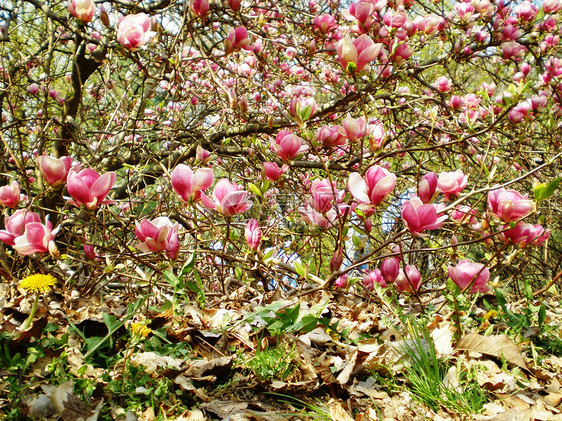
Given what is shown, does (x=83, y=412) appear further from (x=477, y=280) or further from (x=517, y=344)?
(x=517, y=344)

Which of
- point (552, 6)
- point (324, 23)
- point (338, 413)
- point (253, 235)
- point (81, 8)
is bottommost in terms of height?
point (338, 413)

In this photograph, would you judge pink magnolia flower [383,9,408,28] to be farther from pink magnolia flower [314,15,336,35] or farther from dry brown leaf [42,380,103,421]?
dry brown leaf [42,380,103,421]

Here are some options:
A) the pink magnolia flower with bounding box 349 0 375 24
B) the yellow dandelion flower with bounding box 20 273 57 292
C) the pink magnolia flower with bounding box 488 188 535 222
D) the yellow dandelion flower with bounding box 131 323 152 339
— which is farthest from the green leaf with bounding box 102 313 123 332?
the pink magnolia flower with bounding box 349 0 375 24

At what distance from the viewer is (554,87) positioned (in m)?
2.79

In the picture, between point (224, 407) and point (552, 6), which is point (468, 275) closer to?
point (224, 407)

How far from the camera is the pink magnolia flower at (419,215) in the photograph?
3.78ft

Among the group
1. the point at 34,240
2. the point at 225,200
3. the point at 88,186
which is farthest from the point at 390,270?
the point at 34,240

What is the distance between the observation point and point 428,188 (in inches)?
49.1

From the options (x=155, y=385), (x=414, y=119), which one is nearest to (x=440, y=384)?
(x=155, y=385)

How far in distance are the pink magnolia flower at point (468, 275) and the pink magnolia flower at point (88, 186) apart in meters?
1.12

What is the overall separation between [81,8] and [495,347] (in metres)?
1.99

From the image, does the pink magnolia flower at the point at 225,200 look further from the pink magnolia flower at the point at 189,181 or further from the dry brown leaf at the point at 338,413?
the dry brown leaf at the point at 338,413

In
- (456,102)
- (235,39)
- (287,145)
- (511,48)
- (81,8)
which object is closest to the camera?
(287,145)

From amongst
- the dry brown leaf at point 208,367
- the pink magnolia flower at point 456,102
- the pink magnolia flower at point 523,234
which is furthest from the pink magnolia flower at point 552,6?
the dry brown leaf at point 208,367
